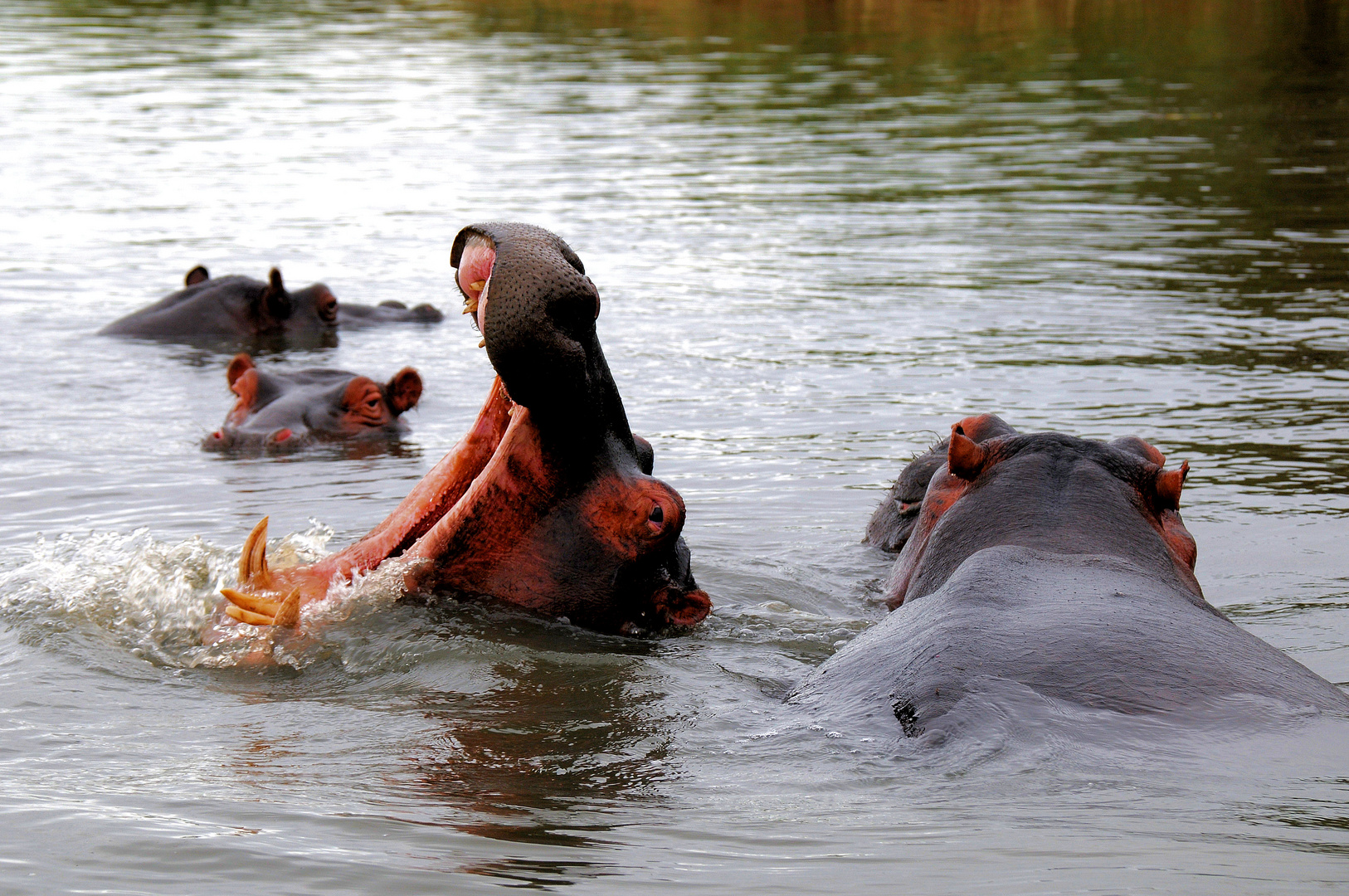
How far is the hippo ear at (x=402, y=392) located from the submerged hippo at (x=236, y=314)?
251 cm

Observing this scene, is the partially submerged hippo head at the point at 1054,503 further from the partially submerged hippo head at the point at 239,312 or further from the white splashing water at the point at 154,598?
the partially submerged hippo head at the point at 239,312

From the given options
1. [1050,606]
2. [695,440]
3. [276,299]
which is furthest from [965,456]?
[276,299]

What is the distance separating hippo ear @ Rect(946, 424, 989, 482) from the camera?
3.99 m

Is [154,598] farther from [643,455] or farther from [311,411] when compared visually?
[311,411]

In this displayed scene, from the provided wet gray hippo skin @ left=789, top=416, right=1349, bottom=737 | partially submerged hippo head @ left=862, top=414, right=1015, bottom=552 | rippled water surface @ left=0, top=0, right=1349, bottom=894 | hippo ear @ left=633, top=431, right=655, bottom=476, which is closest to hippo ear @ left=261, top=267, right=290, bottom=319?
rippled water surface @ left=0, top=0, right=1349, bottom=894

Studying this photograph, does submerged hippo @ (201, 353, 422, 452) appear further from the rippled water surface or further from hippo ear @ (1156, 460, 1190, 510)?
hippo ear @ (1156, 460, 1190, 510)

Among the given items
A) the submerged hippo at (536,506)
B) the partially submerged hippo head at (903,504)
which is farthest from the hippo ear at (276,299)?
the submerged hippo at (536,506)

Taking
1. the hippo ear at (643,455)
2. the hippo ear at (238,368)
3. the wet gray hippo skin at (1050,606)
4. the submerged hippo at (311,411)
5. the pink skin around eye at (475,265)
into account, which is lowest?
the submerged hippo at (311,411)

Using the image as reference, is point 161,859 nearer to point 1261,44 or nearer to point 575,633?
point 575,633

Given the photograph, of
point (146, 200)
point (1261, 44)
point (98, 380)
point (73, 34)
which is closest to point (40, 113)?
point (146, 200)

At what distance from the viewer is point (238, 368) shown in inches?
336

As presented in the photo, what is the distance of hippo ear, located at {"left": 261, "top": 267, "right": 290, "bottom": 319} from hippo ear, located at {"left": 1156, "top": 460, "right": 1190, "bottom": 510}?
24.4 ft

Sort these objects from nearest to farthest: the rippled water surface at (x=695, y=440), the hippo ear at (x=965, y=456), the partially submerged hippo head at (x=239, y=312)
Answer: the rippled water surface at (x=695, y=440)
the hippo ear at (x=965, y=456)
the partially submerged hippo head at (x=239, y=312)

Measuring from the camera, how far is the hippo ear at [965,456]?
3.99m
